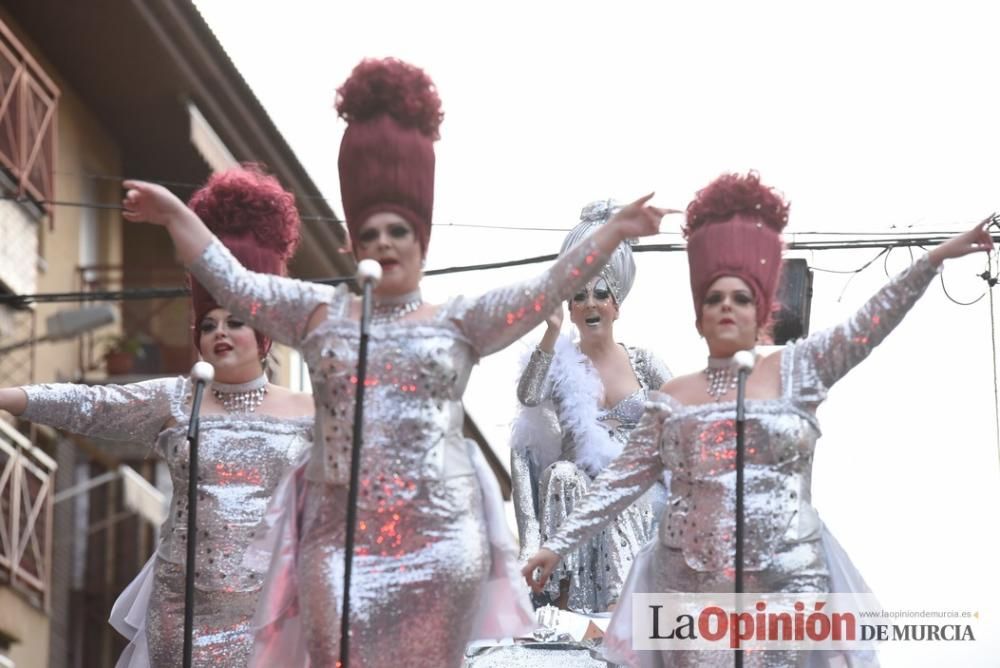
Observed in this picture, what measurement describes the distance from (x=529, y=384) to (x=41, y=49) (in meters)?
12.5

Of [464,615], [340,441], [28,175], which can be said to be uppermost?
[28,175]

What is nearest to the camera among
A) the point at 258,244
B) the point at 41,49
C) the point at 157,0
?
the point at 258,244

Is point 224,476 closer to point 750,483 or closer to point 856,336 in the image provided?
point 750,483

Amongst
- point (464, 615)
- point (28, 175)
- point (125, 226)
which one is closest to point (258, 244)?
point (464, 615)

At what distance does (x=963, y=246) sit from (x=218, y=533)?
10.0 feet

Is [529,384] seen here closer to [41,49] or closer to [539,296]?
[539,296]

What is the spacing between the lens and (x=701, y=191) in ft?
31.1

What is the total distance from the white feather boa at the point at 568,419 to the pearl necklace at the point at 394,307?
270cm

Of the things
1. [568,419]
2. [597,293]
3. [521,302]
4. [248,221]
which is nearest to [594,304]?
[597,293]

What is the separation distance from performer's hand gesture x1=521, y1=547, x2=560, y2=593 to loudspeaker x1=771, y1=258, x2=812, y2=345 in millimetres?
2786

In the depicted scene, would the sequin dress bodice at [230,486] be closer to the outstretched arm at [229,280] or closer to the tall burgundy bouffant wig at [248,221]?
the tall burgundy bouffant wig at [248,221]

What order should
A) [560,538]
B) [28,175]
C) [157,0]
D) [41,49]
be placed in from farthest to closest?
[41,49]
[157,0]
[28,175]
[560,538]

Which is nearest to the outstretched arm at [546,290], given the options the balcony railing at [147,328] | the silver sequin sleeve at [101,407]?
the silver sequin sleeve at [101,407]

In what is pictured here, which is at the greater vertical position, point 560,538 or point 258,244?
point 258,244
